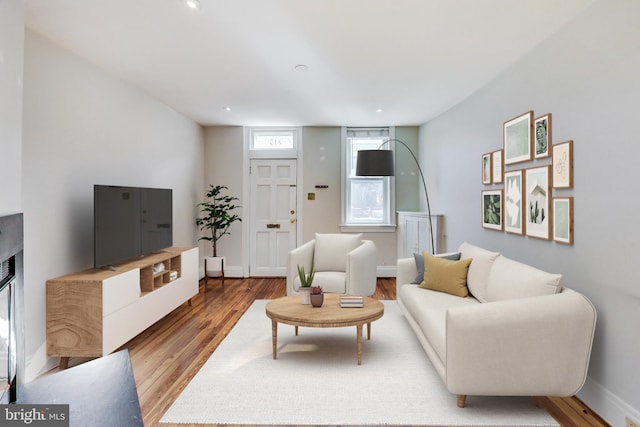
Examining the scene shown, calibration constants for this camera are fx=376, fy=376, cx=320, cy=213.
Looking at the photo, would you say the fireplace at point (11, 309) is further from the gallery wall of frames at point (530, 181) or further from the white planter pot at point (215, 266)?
the white planter pot at point (215, 266)

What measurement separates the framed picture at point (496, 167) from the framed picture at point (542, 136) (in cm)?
58

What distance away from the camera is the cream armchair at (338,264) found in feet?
13.2

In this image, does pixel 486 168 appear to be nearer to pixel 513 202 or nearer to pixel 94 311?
pixel 513 202

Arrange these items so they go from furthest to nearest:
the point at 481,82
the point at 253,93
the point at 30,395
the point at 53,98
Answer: the point at 253,93
the point at 481,82
the point at 53,98
the point at 30,395

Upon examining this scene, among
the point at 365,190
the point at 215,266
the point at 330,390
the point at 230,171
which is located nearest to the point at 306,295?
the point at 330,390

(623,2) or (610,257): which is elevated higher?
(623,2)

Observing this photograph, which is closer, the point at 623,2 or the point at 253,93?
the point at 623,2

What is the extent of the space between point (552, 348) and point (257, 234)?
4.73m

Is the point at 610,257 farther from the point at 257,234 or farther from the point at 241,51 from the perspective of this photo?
the point at 257,234

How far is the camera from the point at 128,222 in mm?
3438

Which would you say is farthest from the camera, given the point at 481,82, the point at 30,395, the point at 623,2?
the point at 481,82

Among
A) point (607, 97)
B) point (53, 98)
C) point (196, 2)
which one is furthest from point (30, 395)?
point (607, 97)

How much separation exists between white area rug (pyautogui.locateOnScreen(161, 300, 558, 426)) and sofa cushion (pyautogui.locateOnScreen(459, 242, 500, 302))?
0.67 metres

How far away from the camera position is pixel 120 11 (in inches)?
93.3
